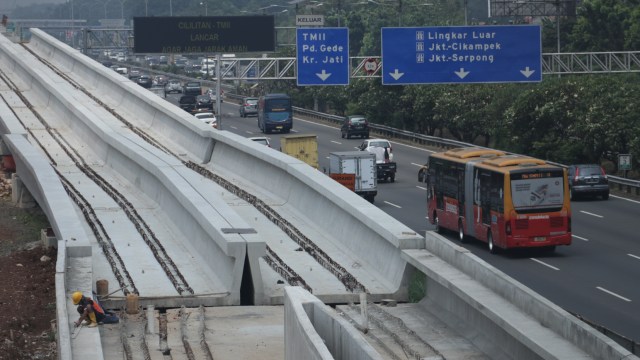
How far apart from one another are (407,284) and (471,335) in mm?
3130

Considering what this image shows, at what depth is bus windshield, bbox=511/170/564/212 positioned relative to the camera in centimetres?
3644

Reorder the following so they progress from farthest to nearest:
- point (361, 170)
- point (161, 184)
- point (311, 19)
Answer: point (311, 19) < point (361, 170) < point (161, 184)

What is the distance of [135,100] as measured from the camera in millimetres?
53656

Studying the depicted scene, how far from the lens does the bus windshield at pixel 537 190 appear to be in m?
36.4

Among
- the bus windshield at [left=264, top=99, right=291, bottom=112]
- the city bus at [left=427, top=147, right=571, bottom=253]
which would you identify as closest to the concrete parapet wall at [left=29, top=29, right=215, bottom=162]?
the city bus at [left=427, top=147, right=571, bottom=253]

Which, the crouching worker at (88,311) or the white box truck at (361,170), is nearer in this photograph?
the crouching worker at (88,311)

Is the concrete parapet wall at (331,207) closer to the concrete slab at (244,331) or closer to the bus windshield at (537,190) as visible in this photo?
the concrete slab at (244,331)

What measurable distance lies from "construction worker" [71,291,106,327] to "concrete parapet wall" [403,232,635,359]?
17.5ft

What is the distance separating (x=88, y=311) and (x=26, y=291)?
7.24 meters

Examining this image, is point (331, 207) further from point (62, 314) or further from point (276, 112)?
point (276, 112)

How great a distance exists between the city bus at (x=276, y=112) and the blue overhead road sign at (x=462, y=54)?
35.1 meters

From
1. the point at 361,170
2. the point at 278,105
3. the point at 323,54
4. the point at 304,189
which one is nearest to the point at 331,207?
the point at 304,189

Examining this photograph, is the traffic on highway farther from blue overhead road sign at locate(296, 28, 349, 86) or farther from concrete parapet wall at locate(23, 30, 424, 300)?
blue overhead road sign at locate(296, 28, 349, 86)

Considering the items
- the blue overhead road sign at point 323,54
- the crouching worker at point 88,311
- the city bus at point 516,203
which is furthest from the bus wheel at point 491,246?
the crouching worker at point 88,311
